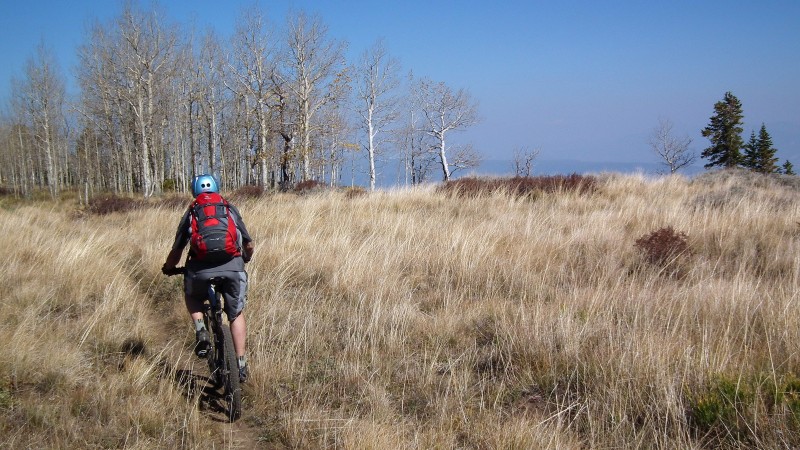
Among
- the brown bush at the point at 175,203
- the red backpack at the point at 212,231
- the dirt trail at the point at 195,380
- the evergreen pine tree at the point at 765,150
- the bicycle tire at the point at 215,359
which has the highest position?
the evergreen pine tree at the point at 765,150

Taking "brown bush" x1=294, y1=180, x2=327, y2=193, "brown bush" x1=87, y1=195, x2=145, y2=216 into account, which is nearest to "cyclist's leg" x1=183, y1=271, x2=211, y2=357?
"brown bush" x1=294, y1=180, x2=327, y2=193

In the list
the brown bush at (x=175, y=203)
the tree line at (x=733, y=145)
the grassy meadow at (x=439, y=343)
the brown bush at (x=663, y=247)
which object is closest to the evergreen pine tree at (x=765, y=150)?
the tree line at (x=733, y=145)

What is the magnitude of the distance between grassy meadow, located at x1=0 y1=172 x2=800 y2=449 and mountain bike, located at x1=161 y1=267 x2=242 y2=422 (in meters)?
0.16

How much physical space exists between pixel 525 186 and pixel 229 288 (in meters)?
10.5

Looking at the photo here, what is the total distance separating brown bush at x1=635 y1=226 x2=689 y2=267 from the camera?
19.1 ft

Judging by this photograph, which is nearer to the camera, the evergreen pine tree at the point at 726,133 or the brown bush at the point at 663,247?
the brown bush at the point at 663,247

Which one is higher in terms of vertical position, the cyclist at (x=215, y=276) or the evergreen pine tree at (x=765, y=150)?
the evergreen pine tree at (x=765, y=150)

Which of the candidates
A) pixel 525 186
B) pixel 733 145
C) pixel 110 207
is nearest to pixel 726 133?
pixel 733 145

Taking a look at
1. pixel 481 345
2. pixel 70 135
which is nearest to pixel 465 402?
pixel 481 345

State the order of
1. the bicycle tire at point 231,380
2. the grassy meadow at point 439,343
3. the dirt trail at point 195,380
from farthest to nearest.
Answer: the bicycle tire at point 231,380, the dirt trail at point 195,380, the grassy meadow at point 439,343

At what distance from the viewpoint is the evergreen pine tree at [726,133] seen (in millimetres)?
31891

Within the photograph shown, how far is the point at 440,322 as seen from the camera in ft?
14.6

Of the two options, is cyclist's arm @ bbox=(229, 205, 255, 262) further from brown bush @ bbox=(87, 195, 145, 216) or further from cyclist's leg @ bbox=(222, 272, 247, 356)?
brown bush @ bbox=(87, 195, 145, 216)

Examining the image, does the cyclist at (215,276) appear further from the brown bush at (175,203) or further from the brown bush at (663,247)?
the brown bush at (175,203)
